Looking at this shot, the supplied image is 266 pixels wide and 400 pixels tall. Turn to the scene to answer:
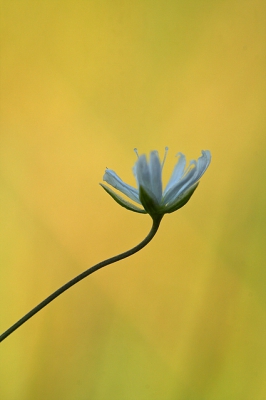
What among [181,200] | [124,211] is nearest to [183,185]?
[181,200]

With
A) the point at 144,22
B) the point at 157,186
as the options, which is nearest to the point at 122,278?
the point at 157,186

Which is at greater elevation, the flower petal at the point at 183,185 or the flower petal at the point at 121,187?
the flower petal at the point at 121,187

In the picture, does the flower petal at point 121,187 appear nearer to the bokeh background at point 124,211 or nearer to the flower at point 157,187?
the flower at point 157,187

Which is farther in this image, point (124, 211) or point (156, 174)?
point (124, 211)

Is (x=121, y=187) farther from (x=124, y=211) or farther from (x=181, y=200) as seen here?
(x=124, y=211)

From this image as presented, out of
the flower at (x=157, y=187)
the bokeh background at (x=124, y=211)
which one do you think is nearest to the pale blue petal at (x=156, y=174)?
the flower at (x=157, y=187)

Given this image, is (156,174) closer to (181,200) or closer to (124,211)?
(181,200)

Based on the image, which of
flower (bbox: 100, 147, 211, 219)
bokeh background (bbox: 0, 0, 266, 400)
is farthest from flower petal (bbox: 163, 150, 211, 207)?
bokeh background (bbox: 0, 0, 266, 400)

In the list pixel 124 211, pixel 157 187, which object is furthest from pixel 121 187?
pixel 124 211

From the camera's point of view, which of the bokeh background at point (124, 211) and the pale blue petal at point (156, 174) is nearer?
the pale blue petal at point (156, 174)
